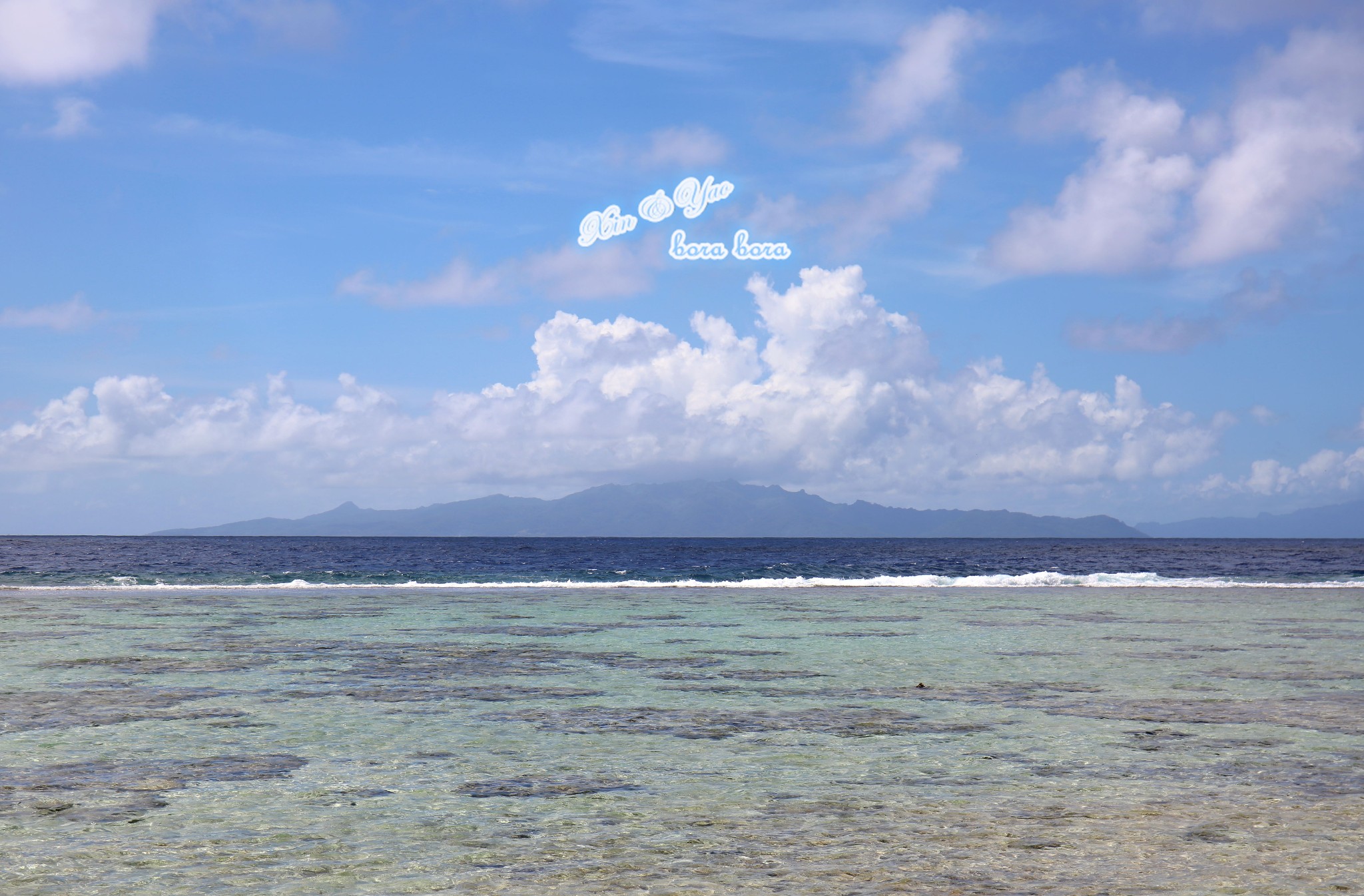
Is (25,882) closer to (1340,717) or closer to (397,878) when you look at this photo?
(397,878)

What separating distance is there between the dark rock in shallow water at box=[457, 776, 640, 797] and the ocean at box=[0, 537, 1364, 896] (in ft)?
0.14

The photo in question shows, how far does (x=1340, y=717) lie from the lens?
51.4 ft

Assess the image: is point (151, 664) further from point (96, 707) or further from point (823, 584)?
point (823, 584)

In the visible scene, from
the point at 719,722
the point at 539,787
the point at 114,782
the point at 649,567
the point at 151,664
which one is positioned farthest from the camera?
the point at 649,567

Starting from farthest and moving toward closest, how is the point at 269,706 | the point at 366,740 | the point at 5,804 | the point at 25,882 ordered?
1. the point at 269,706
2. the point at 366,740
3. the point at 5,804
4. the point at 25,882

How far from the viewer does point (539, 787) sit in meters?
11.2

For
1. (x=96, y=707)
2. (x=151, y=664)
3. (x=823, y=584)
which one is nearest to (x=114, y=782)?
(x=96, y=707)

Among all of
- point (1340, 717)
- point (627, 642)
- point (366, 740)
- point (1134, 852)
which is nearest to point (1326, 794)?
point (1134, 852)

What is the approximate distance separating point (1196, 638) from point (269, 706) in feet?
79.4

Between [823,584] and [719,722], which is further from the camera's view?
[823,584]

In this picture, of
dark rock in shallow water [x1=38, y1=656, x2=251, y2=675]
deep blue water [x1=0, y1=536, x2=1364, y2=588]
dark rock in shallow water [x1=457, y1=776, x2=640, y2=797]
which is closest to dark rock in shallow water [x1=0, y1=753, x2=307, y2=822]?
dark rock in shallow water [x1=457, y1=776, x2=640, y2=797]

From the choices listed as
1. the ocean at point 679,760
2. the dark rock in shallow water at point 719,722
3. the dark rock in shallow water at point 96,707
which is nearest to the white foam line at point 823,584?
the ocean at point 679,760

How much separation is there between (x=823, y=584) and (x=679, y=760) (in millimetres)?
53671

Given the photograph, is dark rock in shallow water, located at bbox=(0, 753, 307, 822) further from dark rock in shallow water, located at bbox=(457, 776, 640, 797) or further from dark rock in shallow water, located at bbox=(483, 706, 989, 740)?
dark rock in shallow water, located at bbox=(483, 706, 989, 740)
